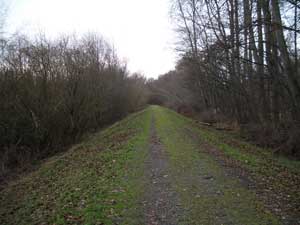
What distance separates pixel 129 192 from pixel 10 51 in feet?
31.3

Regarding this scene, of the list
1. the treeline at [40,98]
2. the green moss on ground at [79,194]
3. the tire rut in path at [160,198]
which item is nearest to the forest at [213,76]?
the treeline at [40,98]

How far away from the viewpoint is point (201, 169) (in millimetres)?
6727

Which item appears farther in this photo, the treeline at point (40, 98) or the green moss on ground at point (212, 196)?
the treeline at point (40, 98)

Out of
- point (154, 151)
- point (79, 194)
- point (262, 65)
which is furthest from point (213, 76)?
→ point (79, 194)

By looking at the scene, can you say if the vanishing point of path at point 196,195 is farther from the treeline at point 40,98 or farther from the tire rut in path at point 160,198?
the treeline at point 40,98

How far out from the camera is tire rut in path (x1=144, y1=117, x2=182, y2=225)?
4066 millimetres

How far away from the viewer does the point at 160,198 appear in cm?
489

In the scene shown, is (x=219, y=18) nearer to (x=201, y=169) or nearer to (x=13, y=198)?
(x=201, y=169)

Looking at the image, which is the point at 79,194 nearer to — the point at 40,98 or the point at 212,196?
the point at 212,196

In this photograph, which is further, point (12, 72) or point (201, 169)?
point (12, 72)

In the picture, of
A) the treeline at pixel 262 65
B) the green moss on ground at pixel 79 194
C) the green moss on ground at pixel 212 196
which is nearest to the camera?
the green moss on ground at pixel 212 196

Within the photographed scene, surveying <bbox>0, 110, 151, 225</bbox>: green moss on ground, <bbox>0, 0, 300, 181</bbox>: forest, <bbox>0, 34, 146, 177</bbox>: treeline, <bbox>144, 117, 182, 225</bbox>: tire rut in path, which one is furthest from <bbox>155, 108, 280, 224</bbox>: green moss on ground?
<bbox>0, 34, 146, 177</bbox>: treeline

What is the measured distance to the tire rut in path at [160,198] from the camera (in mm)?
4066

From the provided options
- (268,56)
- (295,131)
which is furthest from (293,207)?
(268,56)
